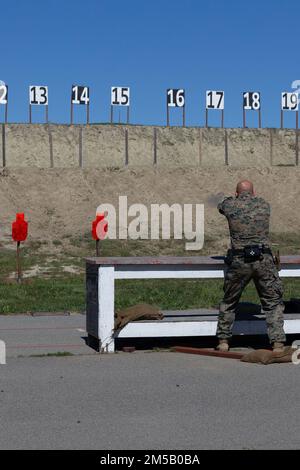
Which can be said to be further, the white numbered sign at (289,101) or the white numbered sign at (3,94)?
the white numbered sign at (289,101)

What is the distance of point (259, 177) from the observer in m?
66.5

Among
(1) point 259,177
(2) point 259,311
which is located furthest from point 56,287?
(1) point 259,177

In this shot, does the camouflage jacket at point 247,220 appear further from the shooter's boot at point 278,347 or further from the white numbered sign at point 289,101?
the white numbered sign at point 289,101

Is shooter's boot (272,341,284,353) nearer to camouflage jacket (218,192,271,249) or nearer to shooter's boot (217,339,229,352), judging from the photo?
shooter's boot (217,339,229,352)

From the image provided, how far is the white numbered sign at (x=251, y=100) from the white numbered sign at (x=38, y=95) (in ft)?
53.2

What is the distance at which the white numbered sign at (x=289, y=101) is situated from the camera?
73.5 meters

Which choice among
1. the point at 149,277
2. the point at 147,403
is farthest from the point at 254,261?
the point at 147,403

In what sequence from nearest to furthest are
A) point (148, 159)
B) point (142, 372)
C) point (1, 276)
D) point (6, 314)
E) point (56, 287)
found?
point (142, 372) → point (6, 314) → point (56, 287) → point (1, 276) → point (148, 159)

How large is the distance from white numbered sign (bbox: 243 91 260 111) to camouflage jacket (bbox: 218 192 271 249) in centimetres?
6427

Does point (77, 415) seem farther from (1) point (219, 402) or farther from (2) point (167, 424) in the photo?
(1) point (219, 402)

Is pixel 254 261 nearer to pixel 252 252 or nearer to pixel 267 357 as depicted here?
pixel 252 252

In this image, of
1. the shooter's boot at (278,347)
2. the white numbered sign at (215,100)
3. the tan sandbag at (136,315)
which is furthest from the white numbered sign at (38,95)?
the shooter's boot at (278,347)

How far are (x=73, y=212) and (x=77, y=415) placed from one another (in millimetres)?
50200

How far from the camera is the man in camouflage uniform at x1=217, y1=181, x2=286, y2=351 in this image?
29.9 ft
